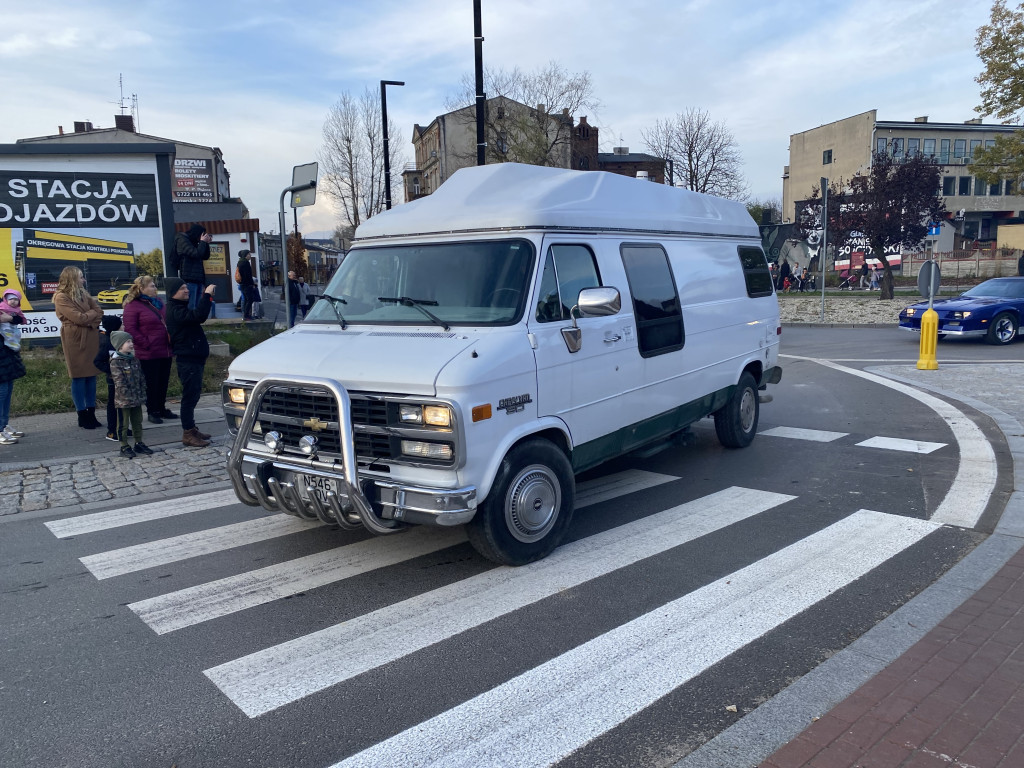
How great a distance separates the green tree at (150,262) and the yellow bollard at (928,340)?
1371cm

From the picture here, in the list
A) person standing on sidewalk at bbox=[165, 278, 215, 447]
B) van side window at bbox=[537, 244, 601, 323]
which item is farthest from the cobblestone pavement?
van side window at bbox=[537, 244, 601, 323]

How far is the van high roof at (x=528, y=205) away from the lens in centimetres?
543

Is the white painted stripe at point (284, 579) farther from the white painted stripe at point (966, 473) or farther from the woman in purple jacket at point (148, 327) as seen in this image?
the woman in purple jacket at point (148, 327)

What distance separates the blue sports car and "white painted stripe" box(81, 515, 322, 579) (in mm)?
15916

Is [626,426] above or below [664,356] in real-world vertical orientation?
below

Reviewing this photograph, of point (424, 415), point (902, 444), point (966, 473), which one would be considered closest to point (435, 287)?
point (424, 415)

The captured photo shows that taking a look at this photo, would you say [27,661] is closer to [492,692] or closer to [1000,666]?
[492,692]

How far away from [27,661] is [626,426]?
4193 mm

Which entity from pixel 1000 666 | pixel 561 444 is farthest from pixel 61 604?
pixel 1000 666

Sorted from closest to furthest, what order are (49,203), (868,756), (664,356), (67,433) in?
(868,756) < (664,356) < (67,433) < (49,203)

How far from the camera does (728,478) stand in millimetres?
7348

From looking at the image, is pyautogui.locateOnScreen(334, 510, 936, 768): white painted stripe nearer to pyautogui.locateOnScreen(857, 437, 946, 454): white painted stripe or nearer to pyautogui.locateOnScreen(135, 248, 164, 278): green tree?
pyautogui.locateOnScreen(857, 437, 946, 454): white painted stripe

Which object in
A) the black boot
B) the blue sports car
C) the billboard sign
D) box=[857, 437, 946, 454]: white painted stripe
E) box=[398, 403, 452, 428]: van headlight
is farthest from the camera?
the blue sports car

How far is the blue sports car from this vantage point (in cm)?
1753
